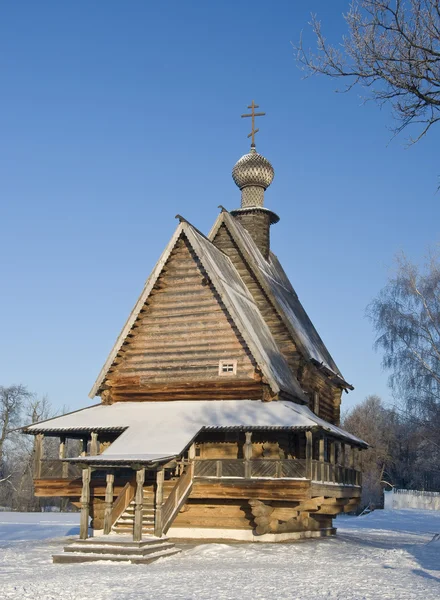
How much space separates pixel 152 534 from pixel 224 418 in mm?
4000

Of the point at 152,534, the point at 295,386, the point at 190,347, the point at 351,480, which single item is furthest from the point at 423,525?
the point at 152,534

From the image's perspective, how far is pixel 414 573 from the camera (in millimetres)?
15234

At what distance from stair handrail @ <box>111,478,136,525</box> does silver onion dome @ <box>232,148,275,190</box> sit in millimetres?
15221

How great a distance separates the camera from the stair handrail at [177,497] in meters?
19.2

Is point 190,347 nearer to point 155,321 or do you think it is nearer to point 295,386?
point 155,321

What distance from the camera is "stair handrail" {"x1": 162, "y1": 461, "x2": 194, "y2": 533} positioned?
63.1ft

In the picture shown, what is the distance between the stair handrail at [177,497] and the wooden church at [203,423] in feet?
0.12

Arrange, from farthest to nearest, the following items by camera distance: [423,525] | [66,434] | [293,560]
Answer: [423,525] → [66,434] → [293,560]

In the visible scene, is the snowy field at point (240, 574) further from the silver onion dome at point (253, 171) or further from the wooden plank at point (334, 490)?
the silver onion dome at point (253, 171)

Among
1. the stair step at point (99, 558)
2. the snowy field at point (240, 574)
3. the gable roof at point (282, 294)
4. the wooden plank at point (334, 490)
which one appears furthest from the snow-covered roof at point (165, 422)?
the gable roof at point (282, 294)

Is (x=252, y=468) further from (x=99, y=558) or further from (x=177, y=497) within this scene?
(x=99, y=558)

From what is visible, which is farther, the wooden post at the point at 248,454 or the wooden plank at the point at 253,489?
the wooden post at the point at 248,454

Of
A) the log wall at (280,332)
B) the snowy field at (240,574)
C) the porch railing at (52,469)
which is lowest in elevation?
Result: the snowy field at (240,574)

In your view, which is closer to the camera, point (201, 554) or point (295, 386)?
point (201, 554)
